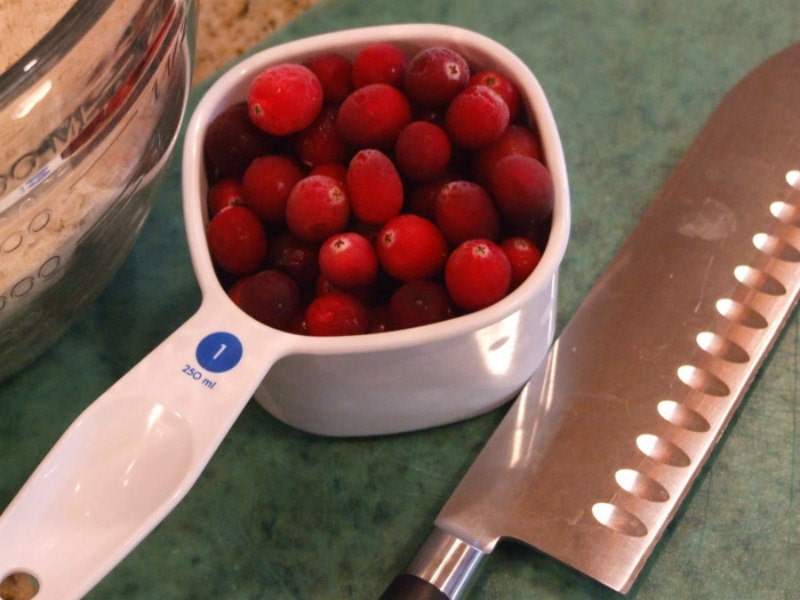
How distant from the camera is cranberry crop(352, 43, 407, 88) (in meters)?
0.47

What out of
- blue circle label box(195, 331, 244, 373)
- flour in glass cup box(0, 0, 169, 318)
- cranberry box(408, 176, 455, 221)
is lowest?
cranberry box(408, 176, 455, 221)

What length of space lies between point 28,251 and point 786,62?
0.47 m

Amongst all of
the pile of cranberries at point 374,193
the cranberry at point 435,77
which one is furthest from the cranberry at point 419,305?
the cranberry at point 435,77

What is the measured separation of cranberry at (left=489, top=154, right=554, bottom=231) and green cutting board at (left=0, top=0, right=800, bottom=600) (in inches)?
4.4

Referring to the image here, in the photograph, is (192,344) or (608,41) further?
(608,41)

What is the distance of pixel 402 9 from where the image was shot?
654mm

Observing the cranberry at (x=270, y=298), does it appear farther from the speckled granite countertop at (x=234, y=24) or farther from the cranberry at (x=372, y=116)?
the speckled granite countertop at (x=234, y=24)

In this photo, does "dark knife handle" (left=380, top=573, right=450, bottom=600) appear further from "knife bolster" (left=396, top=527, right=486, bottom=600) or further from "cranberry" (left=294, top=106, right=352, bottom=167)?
"cranberry" (left=294, top=106, right=352, bottom=167)

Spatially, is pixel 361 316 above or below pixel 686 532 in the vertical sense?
above

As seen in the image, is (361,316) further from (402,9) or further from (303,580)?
(402,9)

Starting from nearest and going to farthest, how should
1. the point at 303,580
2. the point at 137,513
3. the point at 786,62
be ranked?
the point at 137,513
the point at 303,580
the point at 786,62

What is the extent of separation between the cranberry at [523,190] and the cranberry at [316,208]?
0.08m

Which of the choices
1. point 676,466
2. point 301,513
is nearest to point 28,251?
point 301,513

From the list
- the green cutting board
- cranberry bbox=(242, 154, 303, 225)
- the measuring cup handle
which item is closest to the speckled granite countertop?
the green cutting board
